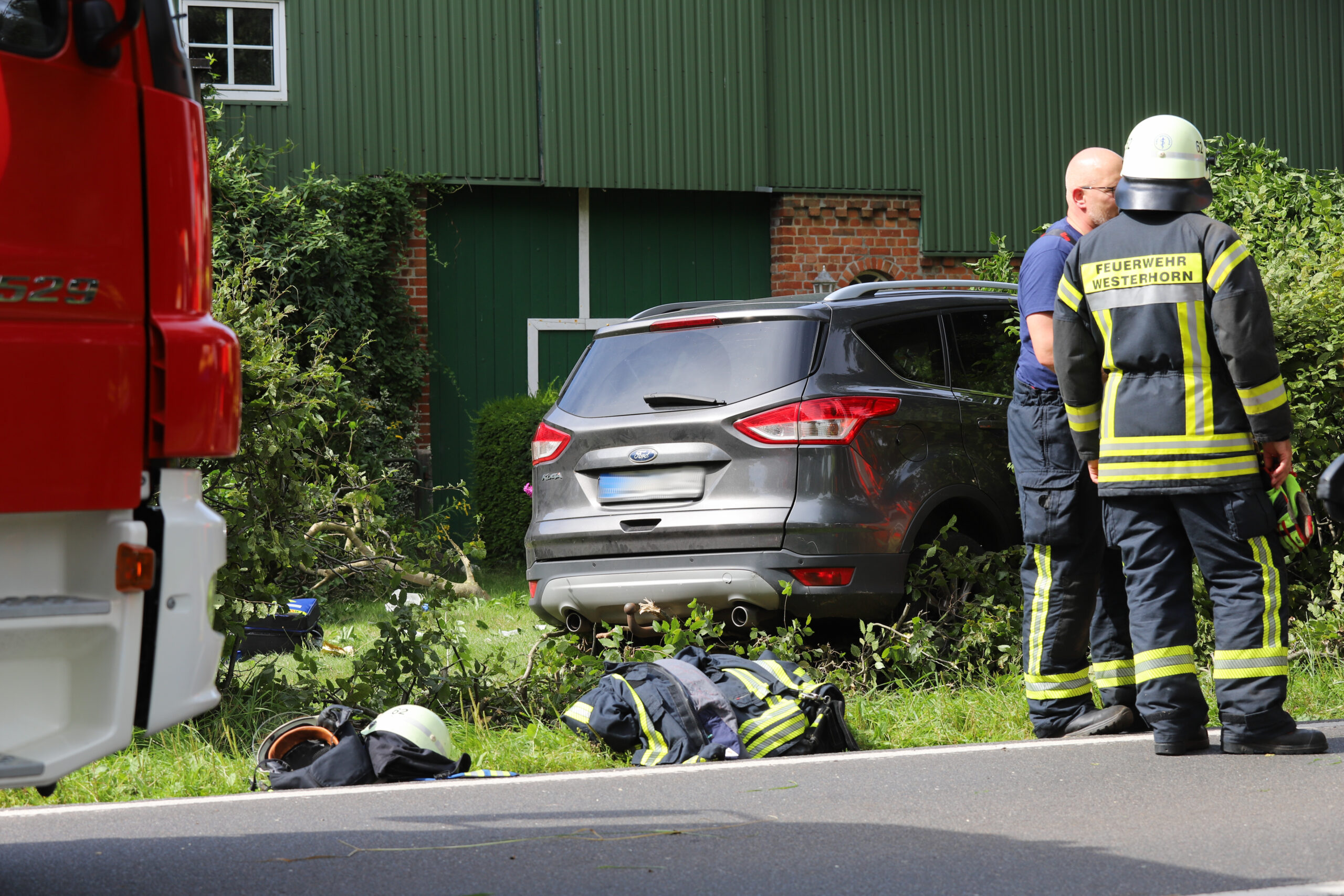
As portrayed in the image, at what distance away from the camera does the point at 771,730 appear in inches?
218

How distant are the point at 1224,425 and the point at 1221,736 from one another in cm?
109

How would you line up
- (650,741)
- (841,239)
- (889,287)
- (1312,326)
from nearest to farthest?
1. (650,741)
2. (1312,326)
3. (889,287)
4. (841,239)

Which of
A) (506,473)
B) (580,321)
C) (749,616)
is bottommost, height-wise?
(749,616)

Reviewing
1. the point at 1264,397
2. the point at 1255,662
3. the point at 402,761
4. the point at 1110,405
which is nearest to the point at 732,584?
the point at 402,761

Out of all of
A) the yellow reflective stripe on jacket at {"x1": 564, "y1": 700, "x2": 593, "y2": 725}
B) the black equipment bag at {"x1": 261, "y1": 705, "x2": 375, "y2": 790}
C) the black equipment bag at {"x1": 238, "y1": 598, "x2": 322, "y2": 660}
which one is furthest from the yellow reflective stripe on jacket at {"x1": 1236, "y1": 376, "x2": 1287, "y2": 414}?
the black equipment bag at {"x1": 238, "y1": 598, "x2": 322, "y2": 660}

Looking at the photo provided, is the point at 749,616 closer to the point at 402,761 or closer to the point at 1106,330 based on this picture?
the point at 402,761

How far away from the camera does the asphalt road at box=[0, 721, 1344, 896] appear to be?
146 inches

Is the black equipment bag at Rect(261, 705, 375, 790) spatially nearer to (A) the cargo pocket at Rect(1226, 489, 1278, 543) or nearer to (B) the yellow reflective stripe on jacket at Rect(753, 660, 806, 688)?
(B) the yellow reflective stripe on jacket at Rect(753, 660, 806, 688)

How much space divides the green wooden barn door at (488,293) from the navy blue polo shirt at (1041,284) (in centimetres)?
989

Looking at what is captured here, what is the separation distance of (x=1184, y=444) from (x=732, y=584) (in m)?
2.09

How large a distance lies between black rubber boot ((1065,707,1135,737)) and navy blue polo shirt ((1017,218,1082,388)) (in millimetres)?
1235

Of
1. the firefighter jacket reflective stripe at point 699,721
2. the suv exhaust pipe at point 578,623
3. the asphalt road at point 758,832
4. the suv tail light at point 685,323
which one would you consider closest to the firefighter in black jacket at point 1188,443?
the asphalt road at point 758,832

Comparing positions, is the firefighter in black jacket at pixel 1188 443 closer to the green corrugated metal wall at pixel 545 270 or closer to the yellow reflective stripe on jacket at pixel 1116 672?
the yellow reflective stripe on jacket at pixel 1116 672

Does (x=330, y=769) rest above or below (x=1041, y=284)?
below
